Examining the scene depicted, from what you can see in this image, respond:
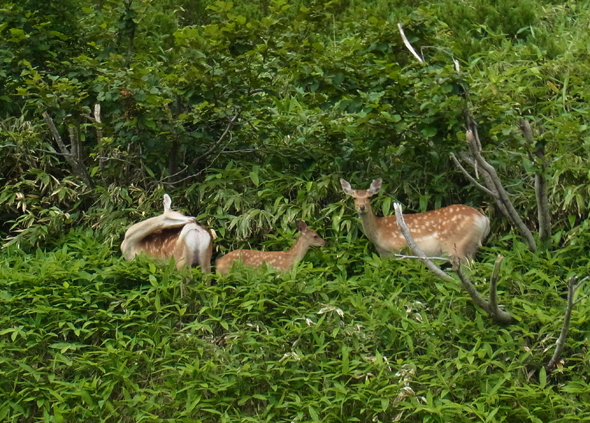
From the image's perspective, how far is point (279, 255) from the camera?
841cm

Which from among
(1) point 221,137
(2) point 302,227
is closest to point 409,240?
(2) point 302,227

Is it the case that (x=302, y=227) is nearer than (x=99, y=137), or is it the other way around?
(x=302, y=227)

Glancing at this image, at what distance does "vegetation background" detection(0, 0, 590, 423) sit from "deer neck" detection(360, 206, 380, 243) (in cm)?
19

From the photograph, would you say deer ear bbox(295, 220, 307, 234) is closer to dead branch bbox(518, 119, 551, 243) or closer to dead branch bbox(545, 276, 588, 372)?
dead branch bbox(518, 119, 551, 243)

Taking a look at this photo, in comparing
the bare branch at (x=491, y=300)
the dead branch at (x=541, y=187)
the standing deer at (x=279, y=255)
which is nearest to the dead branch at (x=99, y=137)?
the standing deer at (x=279, y=255)

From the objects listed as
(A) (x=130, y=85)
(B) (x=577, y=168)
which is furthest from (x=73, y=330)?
(B) (x=577, y=168)

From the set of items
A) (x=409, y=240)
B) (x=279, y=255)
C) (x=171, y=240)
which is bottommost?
(x=279, y=255)

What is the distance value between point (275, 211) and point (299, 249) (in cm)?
78

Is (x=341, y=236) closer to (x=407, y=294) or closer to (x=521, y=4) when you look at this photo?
(x=407, y=294)

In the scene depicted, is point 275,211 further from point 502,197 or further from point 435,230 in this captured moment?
point 502,197

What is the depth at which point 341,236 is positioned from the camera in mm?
8797

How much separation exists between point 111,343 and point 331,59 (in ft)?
10.8

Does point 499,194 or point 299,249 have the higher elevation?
point 499,194

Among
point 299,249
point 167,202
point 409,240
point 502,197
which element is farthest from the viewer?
point 167,202
